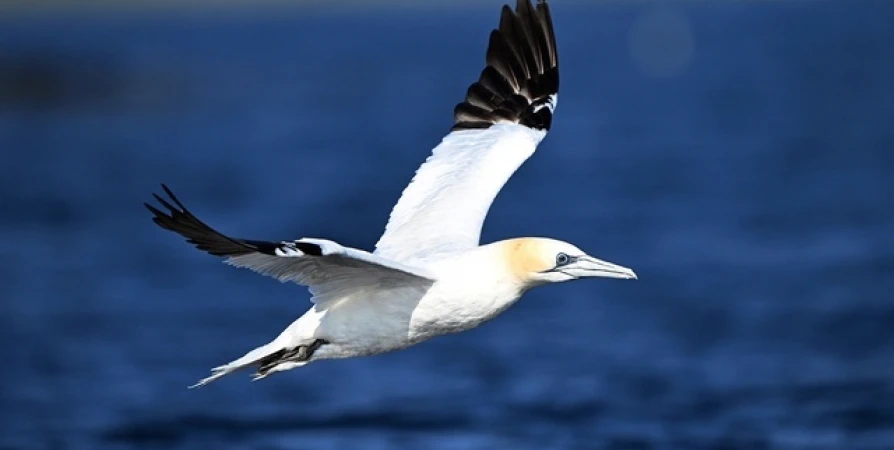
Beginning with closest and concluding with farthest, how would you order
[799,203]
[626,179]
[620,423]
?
[620,423] → [799,203] → [626,179]

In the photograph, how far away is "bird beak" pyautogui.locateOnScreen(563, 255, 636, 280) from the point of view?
10492mm

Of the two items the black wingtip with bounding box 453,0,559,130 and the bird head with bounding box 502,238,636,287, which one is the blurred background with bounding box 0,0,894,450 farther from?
the bird head with bounding box 502,238,636,287

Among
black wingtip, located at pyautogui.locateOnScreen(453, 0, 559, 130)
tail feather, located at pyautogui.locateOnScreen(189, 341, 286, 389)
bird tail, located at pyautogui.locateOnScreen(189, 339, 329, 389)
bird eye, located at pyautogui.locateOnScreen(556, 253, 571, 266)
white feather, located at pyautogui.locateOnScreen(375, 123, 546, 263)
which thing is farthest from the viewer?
black wingtip, located at pyautogui.locateOnScreen(453, 0, 559, 130)

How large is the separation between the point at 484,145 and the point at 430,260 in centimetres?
186

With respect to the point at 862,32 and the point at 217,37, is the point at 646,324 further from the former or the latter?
the point at 217,37

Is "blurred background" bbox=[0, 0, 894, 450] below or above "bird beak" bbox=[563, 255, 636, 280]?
above

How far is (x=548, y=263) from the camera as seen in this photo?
10594mm

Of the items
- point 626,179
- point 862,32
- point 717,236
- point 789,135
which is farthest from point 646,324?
point 862,32

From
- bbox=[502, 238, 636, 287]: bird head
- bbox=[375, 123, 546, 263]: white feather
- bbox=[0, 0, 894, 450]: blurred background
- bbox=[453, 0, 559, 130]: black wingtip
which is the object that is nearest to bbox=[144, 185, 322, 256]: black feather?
bbox=[502, 238, 636, 287]: bird head

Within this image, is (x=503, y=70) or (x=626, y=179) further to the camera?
(x=626, y=179)

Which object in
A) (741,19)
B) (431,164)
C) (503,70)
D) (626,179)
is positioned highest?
(741,19)

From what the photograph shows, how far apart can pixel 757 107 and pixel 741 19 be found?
74.1 metres

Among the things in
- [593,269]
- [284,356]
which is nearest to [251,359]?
[284,356]

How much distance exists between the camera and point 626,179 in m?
32.3
